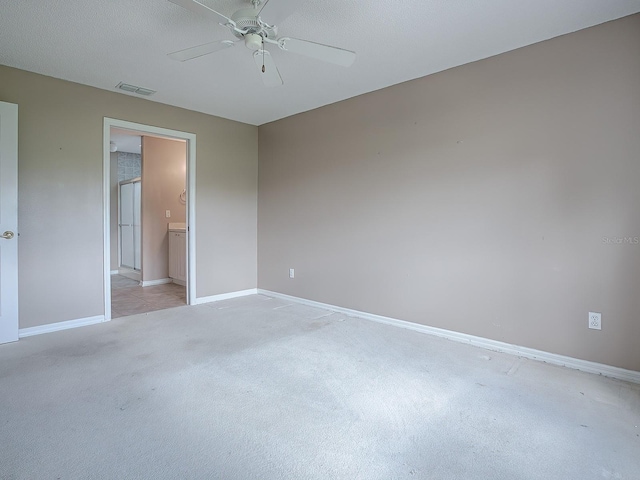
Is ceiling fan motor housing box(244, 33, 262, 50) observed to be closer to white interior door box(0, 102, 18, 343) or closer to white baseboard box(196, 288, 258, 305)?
white interior door box(0, 102, 18, 343)

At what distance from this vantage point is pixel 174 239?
559cm

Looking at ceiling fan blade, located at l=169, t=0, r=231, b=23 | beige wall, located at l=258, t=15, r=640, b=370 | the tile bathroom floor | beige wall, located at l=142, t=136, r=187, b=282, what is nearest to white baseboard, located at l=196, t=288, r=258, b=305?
the tile bathroom floor

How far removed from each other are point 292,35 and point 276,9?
79 centimetres

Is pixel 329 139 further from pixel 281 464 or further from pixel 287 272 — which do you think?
pixel 281 464

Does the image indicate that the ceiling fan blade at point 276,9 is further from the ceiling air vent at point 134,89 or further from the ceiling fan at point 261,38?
the ceiling air vent at point 134,89

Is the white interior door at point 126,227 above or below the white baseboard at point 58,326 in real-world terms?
above

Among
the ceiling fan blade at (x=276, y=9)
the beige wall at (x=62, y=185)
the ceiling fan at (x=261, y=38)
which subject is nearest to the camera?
the ceiling fan blade at (x=276, y=9)

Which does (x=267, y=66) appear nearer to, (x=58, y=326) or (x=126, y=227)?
(x=58, y=326)

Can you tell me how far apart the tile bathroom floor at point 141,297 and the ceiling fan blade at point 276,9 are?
332 cm

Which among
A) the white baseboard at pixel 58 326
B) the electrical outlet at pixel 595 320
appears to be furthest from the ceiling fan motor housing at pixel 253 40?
the white baseboard at pixel 58 326

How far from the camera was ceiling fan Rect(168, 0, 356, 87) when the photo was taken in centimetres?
180

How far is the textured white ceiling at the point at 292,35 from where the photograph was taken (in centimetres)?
216

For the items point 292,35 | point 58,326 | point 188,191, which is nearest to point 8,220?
point 58,326

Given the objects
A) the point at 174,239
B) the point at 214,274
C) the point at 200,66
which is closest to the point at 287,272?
the point at 214,274
